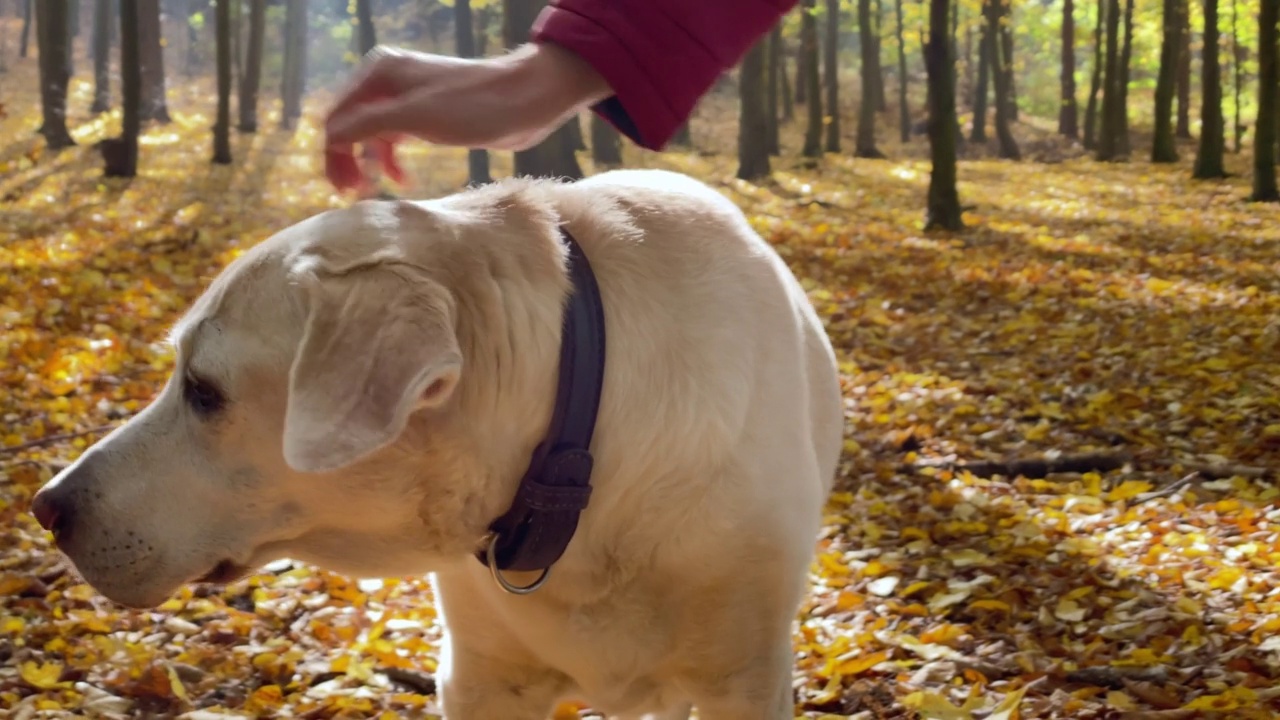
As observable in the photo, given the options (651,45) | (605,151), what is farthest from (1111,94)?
(651,45)

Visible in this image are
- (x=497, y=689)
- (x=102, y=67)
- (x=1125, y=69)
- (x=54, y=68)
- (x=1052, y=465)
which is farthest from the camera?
(x=102, y=67)

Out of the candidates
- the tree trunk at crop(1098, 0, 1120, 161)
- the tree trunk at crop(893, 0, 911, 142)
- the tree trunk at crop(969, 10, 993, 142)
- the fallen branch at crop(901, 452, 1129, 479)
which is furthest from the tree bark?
the tree trunk at crop(969, 10, 993, 142)

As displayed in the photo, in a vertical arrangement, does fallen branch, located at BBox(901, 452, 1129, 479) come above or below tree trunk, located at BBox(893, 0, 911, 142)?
below

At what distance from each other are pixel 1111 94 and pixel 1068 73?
7922 millimetres

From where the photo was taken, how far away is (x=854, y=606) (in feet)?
15.8

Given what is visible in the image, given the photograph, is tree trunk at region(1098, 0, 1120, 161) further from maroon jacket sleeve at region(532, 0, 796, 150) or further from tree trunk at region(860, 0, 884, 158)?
maroon jacket sleeve at region(532, 0, 796, 150)

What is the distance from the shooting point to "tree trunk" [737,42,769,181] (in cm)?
2064

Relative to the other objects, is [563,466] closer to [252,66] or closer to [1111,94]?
[252,66]

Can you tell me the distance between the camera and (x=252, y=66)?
82.5 ft

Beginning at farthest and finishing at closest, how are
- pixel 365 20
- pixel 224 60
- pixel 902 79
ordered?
pixel 902 79
pixel 365 20
pixel 224 60

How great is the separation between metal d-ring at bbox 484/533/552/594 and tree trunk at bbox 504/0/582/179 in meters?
11.4

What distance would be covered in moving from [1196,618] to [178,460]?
144 inches

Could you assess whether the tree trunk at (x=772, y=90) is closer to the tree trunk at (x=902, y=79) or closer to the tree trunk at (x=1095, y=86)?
the tree trunk at (x=902, y=79)

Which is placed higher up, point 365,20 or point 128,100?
point 365,20
